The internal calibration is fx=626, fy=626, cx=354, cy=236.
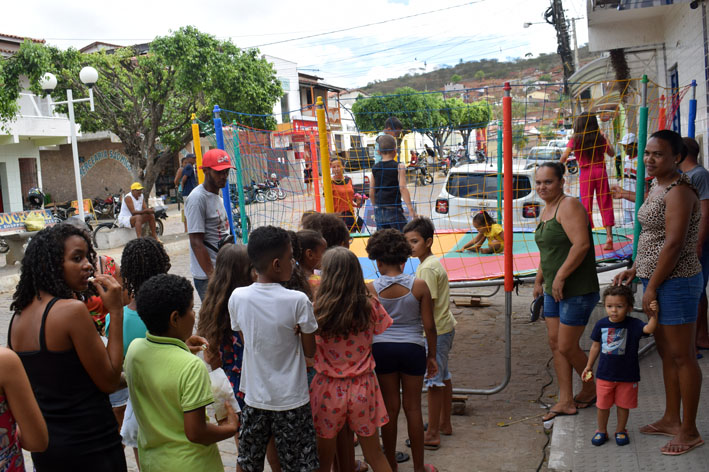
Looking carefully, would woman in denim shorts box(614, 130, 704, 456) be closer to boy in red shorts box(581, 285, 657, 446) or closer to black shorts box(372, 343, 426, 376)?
boy in red shorts box(581, 285, 657, 446)

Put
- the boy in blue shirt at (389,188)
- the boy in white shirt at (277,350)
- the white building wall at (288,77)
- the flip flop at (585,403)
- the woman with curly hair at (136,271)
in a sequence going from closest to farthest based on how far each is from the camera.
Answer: the boy in white shirt at (277,350)
the woman with curly hair at (136,271)
the flip flop at (585,403)
the boy in blue shirt at (389,188)
the white building wall at (288,77)

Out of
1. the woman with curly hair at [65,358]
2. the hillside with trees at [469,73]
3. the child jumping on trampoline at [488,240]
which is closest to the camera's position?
the woman with curly hair at [65,358]

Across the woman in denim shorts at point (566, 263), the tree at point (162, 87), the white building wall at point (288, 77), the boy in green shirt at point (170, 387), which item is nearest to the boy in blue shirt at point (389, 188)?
the woman in denim shorts at point (566, 263)

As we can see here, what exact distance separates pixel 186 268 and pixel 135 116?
40.6 feet

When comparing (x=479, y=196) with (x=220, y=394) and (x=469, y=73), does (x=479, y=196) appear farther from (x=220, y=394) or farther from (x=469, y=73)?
(x=469, y=73)

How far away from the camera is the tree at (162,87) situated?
69.7ft

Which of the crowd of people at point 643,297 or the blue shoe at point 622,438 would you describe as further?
the blue shoe at point 622,438

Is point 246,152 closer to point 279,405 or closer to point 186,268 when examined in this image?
point 279,405

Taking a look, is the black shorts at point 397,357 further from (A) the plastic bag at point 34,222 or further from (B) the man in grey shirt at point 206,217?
(A) the plastic bag at point 34,222

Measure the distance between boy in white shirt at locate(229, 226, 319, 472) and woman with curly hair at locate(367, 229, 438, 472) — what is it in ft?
2.13

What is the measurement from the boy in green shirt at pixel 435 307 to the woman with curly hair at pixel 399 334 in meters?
0.38

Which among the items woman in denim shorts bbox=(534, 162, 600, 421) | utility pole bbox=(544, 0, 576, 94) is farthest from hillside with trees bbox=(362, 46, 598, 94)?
woman in denim shorts bbox=(534, 162, 600, 421)

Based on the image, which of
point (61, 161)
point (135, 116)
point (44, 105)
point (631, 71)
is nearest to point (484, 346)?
point (631, 71)

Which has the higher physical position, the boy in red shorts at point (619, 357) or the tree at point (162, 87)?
the tree at point (162, 87)
